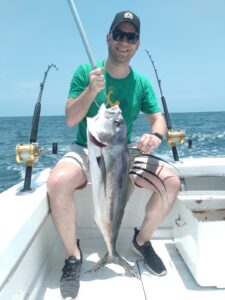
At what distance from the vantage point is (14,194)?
2.44m

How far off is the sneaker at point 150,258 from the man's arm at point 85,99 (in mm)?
1025

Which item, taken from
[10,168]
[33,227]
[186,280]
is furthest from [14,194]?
[10,168]

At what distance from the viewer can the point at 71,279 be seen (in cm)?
229

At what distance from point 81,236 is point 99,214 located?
2.92 feet

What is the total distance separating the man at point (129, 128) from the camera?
2373mm

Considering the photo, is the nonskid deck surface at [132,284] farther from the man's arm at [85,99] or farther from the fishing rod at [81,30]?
the fishing rod at [81,30]

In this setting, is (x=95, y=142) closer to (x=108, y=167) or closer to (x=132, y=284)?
(x=108, y=167)

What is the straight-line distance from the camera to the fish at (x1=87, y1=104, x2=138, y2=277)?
2330mm

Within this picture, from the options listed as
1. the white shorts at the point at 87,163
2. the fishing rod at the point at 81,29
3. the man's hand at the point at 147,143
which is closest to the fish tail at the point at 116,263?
the white shorts at the point at 87,163

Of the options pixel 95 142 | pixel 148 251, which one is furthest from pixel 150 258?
pixel 95 142

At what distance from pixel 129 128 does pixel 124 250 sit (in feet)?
3.23

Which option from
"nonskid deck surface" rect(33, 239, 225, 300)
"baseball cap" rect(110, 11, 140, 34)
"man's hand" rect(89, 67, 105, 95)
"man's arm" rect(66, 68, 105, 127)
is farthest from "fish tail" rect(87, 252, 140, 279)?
"baseball cap" rect(110, 11, 140, 34)

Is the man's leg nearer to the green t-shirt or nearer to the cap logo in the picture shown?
the green t-shirt

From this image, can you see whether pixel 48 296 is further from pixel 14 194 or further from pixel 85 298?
pixel 14 194
